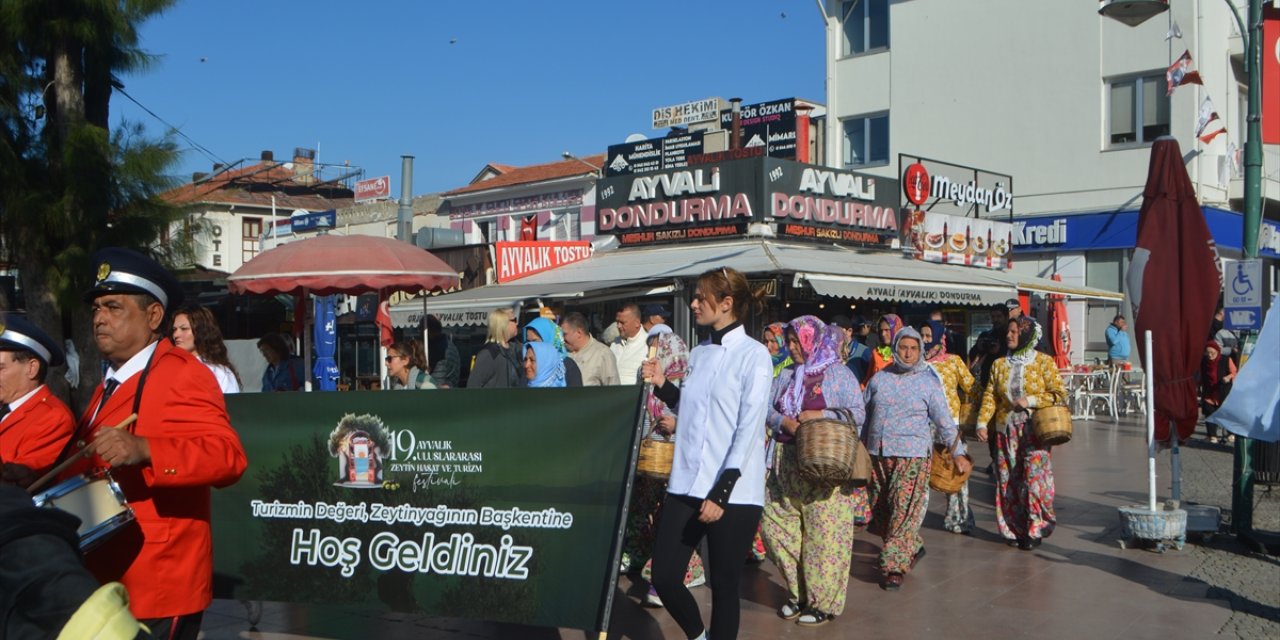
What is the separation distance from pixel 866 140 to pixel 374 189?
63.7ft

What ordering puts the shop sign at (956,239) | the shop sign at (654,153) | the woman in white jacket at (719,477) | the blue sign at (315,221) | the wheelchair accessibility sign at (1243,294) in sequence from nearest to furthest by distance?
A: the woman in white jacket at (719,477) → the wheelchair accessibility sign at (1243,294) → the shop sign at (956,239) → the blue sign at (315,221) → the shop sign at (654,153)

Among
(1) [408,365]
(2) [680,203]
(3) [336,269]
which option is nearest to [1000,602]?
(1) [408,365]

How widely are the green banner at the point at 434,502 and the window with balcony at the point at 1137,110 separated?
74.4ft

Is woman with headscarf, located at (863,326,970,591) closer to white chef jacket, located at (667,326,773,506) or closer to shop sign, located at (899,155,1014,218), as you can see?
white chef jacket, located at (667,326,773,506)

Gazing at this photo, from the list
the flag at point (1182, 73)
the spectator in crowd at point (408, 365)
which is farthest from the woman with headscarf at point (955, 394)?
the flag at point (1182, 73)

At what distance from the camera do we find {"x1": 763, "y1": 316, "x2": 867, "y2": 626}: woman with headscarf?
6.23m

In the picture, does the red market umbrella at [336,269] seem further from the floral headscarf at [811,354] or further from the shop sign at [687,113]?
the shop sign at [687,113]

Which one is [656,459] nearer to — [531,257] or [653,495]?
[653,495]

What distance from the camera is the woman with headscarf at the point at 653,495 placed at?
6.76 meters

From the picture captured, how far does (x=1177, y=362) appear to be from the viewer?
8156mm

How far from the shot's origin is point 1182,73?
2200 cm

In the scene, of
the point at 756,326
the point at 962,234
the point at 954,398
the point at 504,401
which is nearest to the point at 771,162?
the point at 756,326

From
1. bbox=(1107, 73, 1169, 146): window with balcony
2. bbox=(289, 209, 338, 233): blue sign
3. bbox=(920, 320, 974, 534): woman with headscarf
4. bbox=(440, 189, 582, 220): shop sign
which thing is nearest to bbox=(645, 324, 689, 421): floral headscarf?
bbox=(920, 320, 974, 534): woman with headscarf

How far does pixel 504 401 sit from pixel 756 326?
38.8 feet
